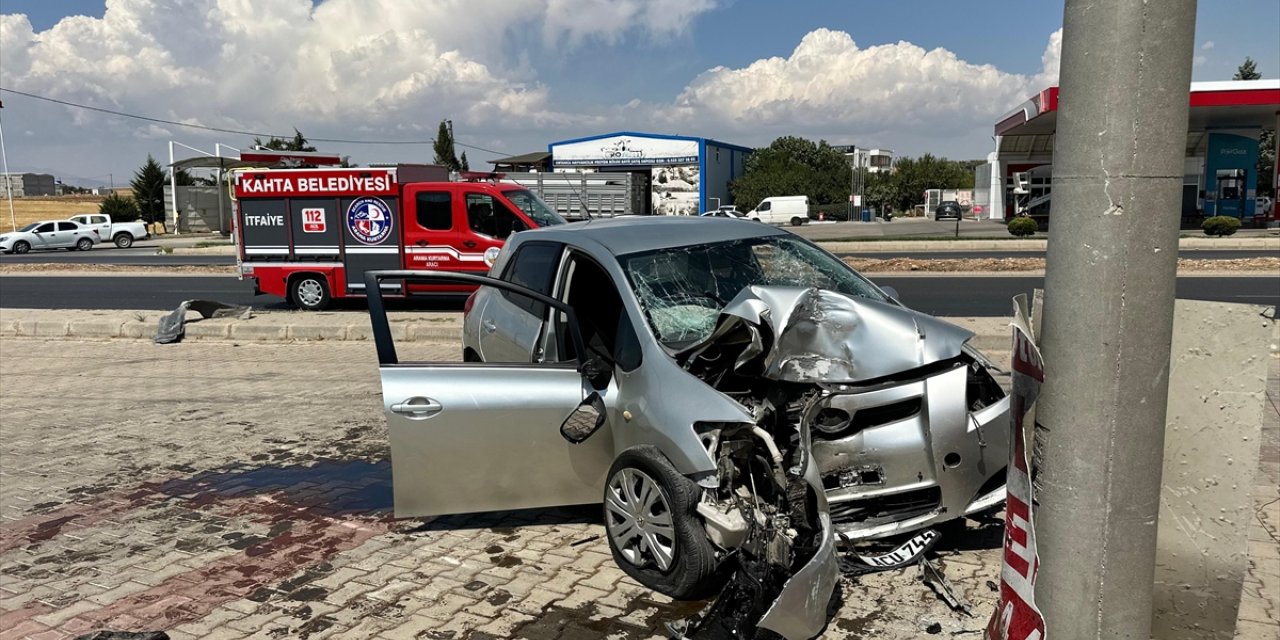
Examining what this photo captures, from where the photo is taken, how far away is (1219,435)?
241 cm

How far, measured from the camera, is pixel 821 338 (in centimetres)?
392

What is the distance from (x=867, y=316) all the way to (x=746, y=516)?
1094 mm

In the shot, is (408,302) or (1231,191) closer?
(408,302)

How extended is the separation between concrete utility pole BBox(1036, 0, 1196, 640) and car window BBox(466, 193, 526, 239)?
1324cm

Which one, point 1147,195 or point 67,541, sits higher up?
point 1147,195

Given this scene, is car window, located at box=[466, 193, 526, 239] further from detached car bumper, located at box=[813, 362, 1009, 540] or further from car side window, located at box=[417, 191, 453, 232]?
detached car bumper, located at box=[813, 362, 1009, 540]

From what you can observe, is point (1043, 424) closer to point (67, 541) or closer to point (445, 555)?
point (445, 555)

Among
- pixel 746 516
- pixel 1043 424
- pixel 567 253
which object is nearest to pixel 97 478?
pixel 567 253

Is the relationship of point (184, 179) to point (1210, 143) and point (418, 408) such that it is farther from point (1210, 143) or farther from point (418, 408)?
point (418, 408)

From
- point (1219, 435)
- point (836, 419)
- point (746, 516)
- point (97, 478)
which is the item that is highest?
point (1219, 435)

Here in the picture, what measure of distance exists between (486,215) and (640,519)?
38.3 feet

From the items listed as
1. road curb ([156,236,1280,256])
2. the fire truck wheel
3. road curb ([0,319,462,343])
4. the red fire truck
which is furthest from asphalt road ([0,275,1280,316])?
road curb ([156,236,1280,256])

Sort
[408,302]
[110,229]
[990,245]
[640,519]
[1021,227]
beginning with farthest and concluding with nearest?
[110,229] → [1021,227] → [990,245] → [408,302] → [640,519]

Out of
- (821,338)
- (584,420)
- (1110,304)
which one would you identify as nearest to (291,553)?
(584,420)
